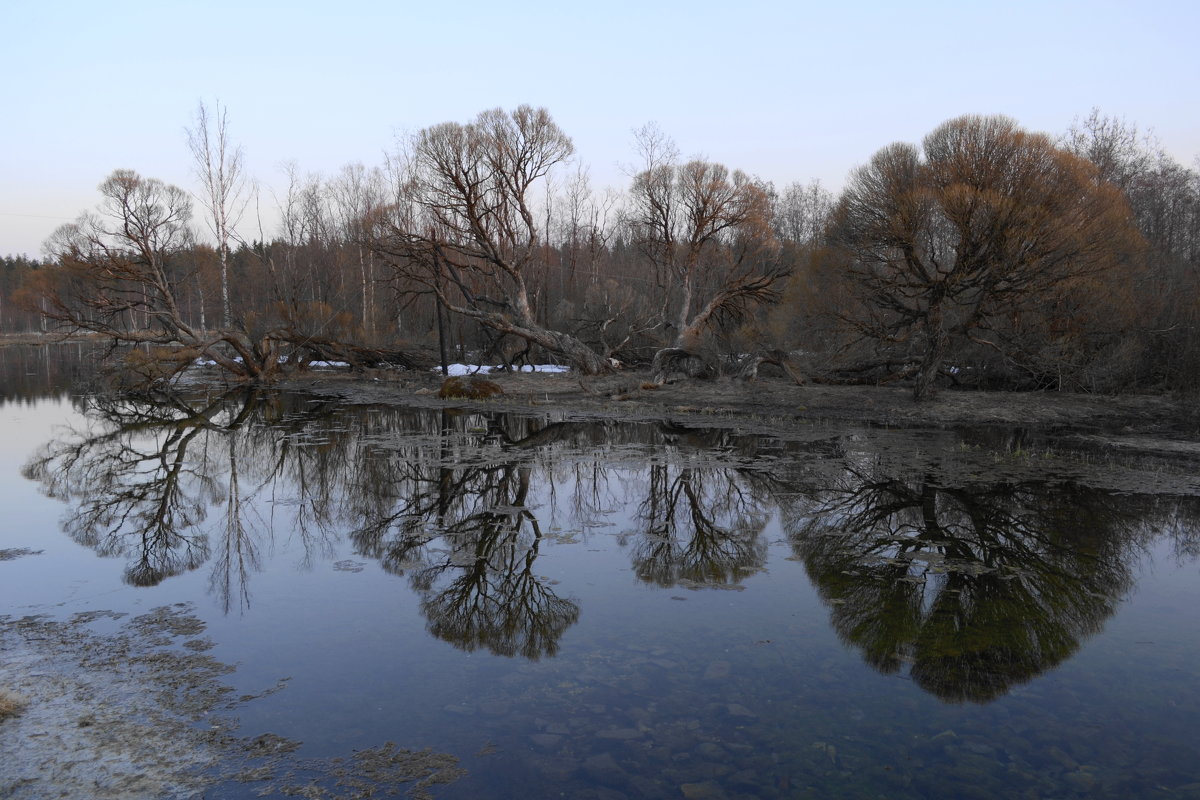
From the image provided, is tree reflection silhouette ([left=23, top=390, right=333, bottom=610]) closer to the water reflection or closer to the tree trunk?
the water reflection

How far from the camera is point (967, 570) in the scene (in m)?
8.10

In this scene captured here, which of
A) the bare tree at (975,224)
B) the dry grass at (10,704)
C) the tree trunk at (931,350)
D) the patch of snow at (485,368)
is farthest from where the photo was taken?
the patch of snow at (485,368)

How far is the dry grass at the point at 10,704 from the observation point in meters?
4.96

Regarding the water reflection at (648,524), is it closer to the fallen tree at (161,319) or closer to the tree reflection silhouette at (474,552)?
the tree reflection silhouette at (474,552)

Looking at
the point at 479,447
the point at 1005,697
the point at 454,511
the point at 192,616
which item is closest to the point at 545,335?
the point at 479,447

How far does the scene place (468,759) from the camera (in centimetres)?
463

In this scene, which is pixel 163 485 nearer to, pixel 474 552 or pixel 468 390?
pixel 474 552

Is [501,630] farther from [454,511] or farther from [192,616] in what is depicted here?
[454,511]

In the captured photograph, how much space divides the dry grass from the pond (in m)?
0.11

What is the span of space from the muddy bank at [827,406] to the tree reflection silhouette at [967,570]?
20.6 feet

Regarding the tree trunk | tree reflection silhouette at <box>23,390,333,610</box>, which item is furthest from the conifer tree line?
tree reflection silhouette at <box>23,390,333,610</box>

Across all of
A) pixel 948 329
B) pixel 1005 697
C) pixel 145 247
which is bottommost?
pixel 1005 697

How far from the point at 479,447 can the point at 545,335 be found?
13.5 metres

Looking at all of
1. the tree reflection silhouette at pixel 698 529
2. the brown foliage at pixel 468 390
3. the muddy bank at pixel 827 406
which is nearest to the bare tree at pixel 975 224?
the muddy bank at pixel 827 406
